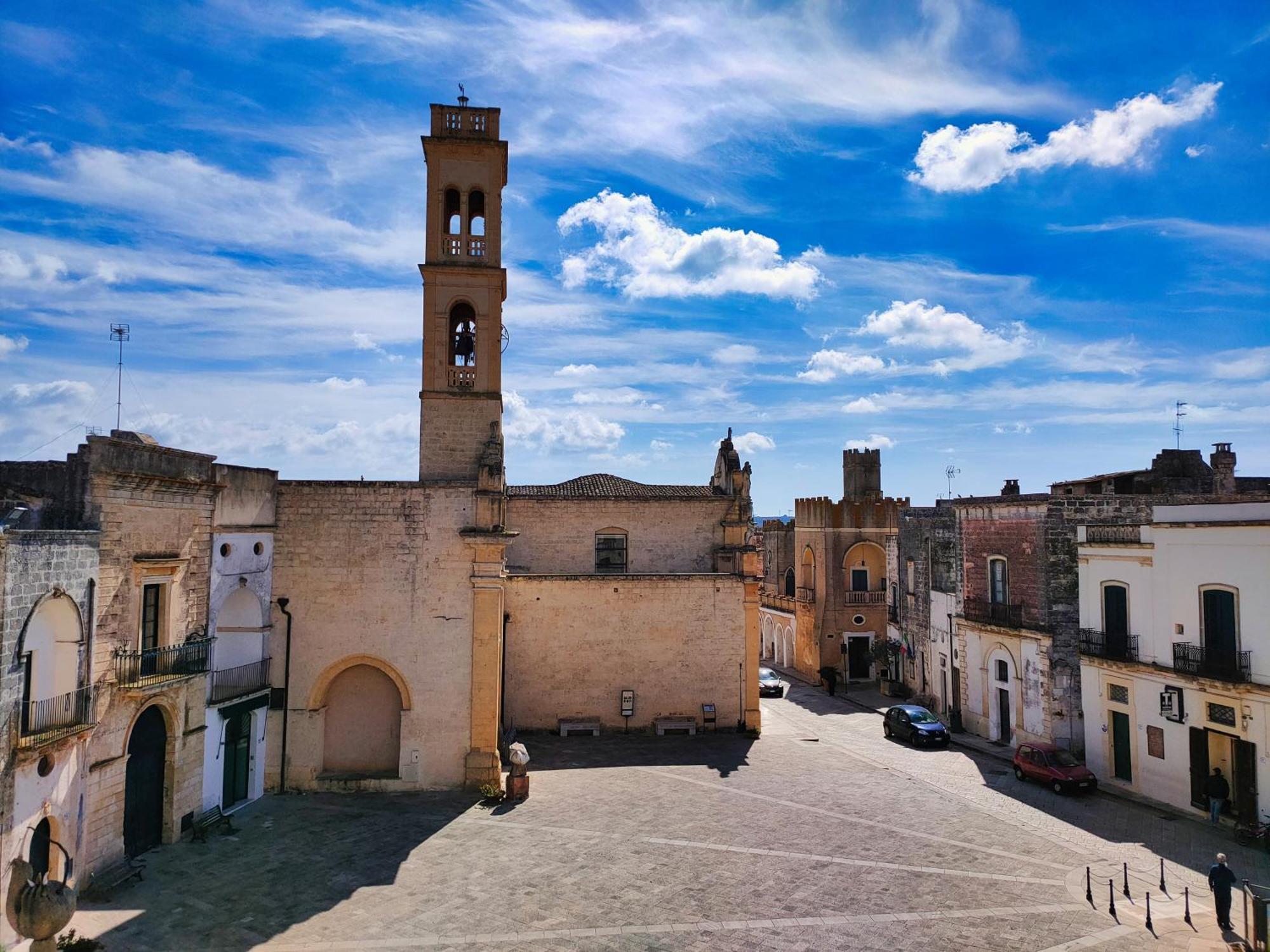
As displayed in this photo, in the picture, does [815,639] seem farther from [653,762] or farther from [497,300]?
[497,300]

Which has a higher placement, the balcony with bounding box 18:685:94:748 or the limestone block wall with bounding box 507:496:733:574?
the limestone block wall with bounding box 507:496:733:574

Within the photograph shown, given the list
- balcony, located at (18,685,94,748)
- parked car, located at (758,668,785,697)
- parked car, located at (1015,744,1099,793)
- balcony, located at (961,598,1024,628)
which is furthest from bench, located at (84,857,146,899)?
parked car, located at (758,668,785,697)

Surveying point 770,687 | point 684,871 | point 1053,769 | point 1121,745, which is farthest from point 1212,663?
point 770,687

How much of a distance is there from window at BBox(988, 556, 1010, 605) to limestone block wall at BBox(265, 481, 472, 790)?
17.9 metres

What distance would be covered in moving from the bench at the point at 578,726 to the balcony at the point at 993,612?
→ 13.7 m

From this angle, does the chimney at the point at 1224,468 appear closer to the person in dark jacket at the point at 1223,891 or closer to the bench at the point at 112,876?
the person in dark jacket at the point at 1223,891

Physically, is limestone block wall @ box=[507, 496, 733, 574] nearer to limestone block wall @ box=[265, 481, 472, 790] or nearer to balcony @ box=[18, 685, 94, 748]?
limestone block wall @ box=[265, 481, 472, 790]

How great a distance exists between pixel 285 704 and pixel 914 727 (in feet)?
64.5

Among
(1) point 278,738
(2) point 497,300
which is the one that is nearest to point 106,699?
(1) point 278,738

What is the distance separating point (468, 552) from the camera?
20188 millimetres

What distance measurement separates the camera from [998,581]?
87.9 feet

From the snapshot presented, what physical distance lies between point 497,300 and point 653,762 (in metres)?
14.2

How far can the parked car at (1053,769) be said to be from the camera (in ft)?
68.4

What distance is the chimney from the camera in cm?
2572
